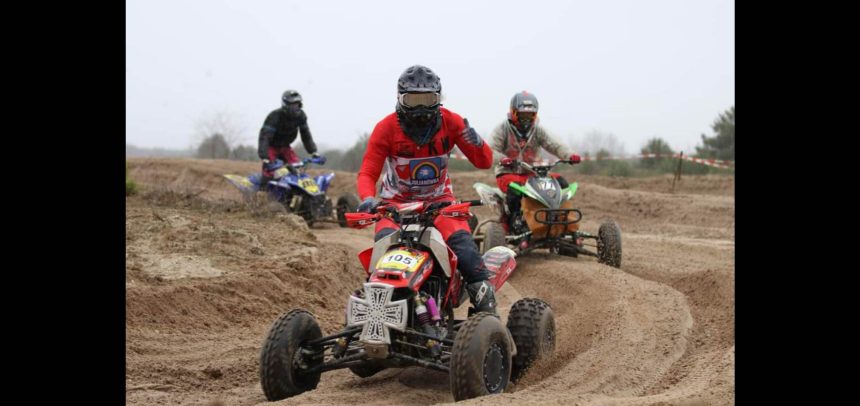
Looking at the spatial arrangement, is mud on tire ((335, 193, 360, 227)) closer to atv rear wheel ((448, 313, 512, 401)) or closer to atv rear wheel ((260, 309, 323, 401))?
atv rear wheel ((260, 309, 323, 401))

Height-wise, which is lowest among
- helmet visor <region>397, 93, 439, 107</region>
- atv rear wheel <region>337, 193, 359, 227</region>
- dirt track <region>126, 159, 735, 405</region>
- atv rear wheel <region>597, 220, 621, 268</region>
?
dirt track <region>126, 159, 735, 405</region>

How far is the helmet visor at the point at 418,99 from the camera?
6203 mm

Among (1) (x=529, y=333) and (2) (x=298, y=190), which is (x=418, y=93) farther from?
(2) (x=298, y=190)

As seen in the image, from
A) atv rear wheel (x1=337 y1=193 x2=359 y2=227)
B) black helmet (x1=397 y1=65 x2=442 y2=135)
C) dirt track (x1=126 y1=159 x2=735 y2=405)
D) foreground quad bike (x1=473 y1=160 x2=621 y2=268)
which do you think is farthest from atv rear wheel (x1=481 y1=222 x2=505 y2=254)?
atv rear wheel (x1=337 y1=193 x2=359 y2=227)

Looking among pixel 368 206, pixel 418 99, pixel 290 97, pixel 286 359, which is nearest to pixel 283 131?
pixel 290 97

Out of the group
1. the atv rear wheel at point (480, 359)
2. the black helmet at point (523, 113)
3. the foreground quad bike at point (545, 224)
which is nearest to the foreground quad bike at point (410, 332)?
the atv rear wheel at point (480, 359)

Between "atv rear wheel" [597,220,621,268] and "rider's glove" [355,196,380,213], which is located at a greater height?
"rider's glove" [355,196,380,213]

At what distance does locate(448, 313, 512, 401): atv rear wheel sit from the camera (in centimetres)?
504

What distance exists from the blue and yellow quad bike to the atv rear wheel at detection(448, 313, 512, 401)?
31.8 feet

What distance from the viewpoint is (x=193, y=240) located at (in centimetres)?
952

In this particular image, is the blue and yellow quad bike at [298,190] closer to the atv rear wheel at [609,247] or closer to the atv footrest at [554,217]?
the atv footrest at [554,217]

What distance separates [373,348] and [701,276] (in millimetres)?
5802

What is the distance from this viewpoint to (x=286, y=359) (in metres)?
5.45
